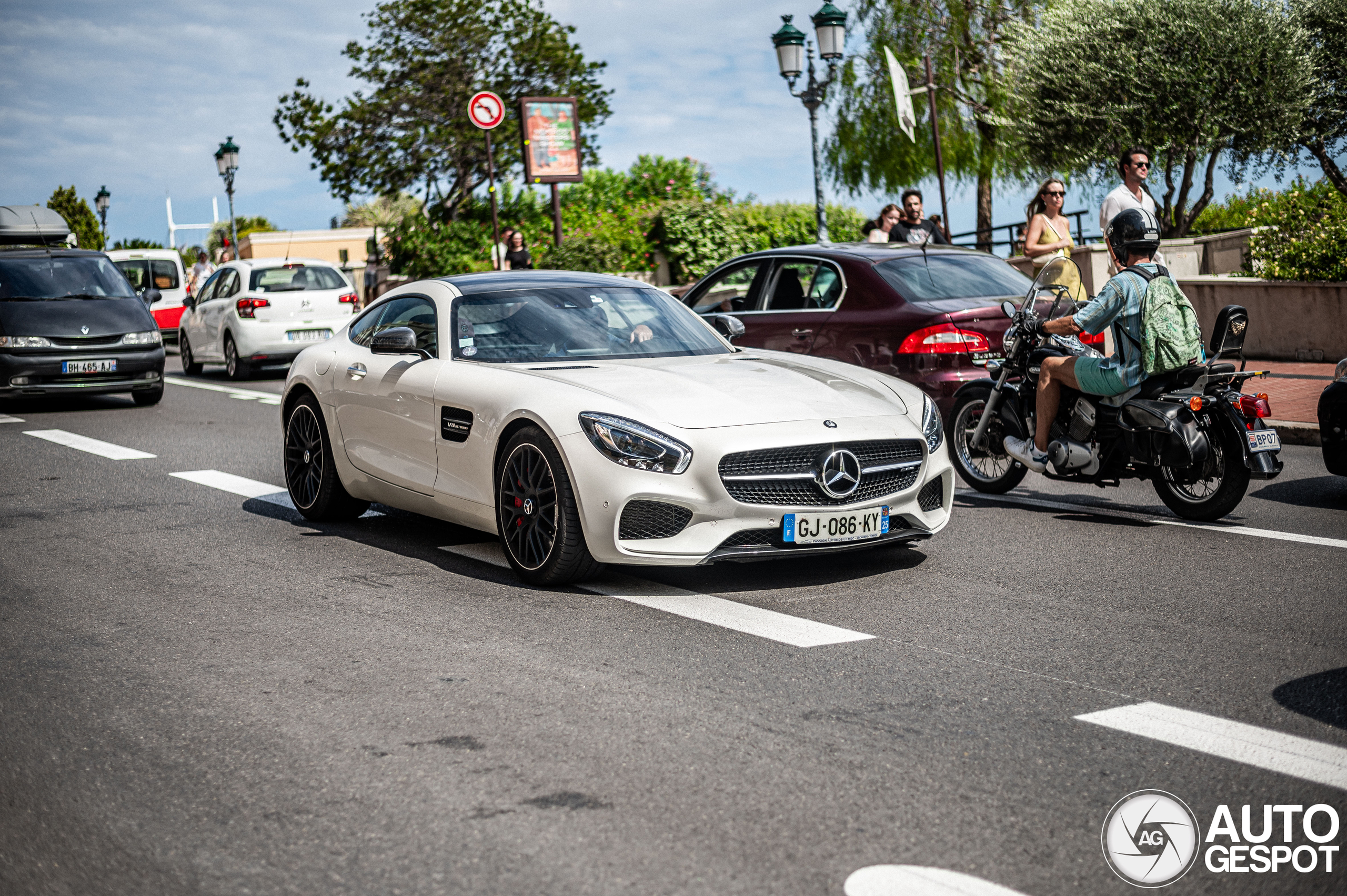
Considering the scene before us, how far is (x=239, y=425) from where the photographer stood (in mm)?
13992

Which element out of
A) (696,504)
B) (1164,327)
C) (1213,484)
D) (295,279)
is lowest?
(1213,484)

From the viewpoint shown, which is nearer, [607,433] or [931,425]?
[607,433]

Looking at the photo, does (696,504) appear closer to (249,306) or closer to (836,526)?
(836,526)

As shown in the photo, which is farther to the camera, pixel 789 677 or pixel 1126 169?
pixel 1126 169

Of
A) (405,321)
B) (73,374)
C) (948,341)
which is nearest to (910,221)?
(948,341)

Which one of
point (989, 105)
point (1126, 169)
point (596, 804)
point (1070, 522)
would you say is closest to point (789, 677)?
point (596, 804)

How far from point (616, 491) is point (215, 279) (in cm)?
1697

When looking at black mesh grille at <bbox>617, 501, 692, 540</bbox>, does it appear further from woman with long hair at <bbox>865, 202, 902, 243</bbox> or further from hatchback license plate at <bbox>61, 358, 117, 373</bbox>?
hatchback license plate at <bbox>61, 358, 117, 373</bbox>

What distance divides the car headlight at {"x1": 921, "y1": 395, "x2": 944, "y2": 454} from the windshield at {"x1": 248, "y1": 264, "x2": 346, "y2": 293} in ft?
49.3

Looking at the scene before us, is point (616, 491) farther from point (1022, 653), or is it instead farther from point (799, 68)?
point (799, 68)

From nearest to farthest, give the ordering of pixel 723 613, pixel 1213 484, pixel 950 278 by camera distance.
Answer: pixel 723 613, pixel 1213 484, pixel 950 278

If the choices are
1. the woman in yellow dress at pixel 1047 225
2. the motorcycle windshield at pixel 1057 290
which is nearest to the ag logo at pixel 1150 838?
the motorcycle windshield at pixel 1057 290

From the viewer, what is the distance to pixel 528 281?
773 cm

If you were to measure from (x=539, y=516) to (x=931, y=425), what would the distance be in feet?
6.15
